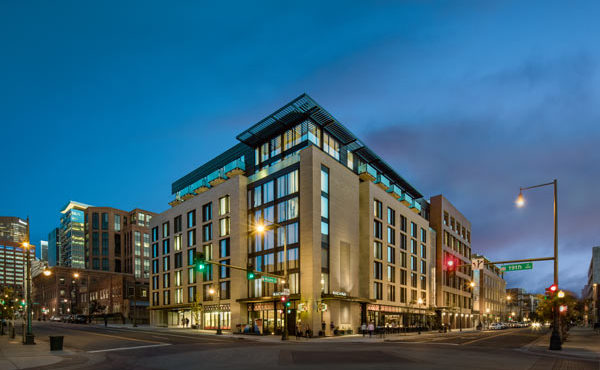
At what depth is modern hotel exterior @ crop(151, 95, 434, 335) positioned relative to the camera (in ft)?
168

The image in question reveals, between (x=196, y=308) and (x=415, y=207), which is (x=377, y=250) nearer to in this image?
(x=415, y=207)

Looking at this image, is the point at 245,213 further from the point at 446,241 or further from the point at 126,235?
the point at 126,235

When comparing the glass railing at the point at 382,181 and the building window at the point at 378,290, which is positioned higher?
the glass railing at the point at 382,181

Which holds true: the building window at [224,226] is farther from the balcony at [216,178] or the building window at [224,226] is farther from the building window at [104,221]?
the building window at [104,221]

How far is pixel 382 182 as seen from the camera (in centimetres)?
7375

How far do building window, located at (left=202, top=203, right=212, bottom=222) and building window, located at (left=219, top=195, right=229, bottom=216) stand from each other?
3.51 m

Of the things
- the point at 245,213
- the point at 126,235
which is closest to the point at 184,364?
the point at 245,213

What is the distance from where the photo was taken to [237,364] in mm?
20156

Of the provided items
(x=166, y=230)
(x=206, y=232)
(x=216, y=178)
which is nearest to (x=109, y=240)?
(x=166, y=230)

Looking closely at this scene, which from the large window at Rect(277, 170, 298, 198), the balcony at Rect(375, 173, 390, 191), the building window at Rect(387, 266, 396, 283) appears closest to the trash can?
the large window at Rect(277, 170, 298, 198)

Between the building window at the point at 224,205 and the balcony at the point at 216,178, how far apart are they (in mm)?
7672

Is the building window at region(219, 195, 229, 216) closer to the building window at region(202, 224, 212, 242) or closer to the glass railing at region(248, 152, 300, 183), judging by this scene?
the building window at region(202, 224, 212, 242)

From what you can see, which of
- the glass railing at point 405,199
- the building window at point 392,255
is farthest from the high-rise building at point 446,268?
the building window at point 392,255

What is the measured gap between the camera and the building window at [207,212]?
67.5 m
